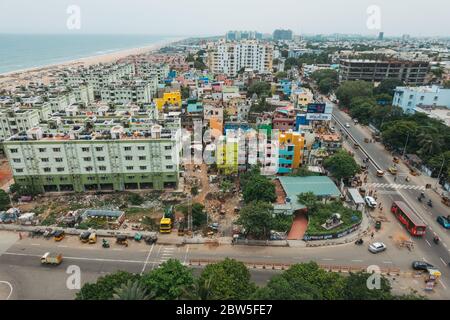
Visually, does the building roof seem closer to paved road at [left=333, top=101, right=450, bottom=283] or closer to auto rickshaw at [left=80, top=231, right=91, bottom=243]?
paved road at [left=333, top=101, right=450, bottom=283]

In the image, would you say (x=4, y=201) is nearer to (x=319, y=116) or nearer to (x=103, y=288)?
(x=103, y=288)

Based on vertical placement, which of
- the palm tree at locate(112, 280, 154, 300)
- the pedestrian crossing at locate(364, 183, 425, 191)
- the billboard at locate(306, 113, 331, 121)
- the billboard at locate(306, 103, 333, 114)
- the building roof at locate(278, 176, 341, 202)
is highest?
the billboard at locate(306, 103, 333, 114)

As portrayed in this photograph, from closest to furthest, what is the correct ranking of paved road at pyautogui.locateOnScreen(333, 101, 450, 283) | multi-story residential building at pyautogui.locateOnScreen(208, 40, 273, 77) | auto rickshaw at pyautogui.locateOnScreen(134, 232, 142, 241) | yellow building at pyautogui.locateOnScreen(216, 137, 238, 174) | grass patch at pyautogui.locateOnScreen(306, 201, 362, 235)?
paved road at pyautogui.locateOnScreen(333, 101, 450, 283), auto rickshaw at pyautogui.locateOnScreen(134, 232, 142, 241), grass patch at pyautogui.locateOnScreen(306, 201, 362, 235), yellow building at pyautogui.locateOnScreen(216, 137, 238, 174), multi-story residential building at pyautogui.locateOnScreen(208, 40, 273, 77)

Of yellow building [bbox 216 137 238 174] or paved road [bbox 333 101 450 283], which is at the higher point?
yellow building [bbox 216 137 238 174]

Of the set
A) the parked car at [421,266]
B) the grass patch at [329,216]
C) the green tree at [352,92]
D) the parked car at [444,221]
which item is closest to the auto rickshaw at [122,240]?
the grass patch at [329,216]

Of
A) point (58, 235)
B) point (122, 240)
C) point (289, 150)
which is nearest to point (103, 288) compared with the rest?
point (122, 240)

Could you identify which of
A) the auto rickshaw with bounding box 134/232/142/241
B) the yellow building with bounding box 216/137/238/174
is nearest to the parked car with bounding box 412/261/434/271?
the yellow building with bounding box 216/137/238/174
